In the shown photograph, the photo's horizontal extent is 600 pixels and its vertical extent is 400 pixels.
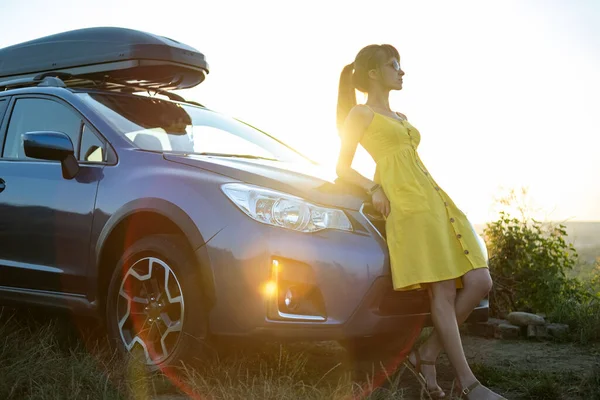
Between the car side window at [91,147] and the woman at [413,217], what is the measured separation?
4.60 ft

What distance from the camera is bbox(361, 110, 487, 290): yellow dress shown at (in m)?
3.52

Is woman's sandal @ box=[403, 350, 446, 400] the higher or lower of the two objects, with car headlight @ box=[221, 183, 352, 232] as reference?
lower

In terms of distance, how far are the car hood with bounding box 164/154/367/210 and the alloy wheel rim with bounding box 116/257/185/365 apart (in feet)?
1.84

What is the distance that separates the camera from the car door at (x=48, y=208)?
411 centimetres

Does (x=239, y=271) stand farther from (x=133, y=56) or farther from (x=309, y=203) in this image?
(x=133, y=56)

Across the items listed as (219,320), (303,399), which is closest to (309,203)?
(219,320)

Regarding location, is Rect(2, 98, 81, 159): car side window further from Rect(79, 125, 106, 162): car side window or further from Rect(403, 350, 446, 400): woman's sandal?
Rect(403, 350, 446, 400): woman's sandal

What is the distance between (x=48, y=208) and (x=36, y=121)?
0.79m

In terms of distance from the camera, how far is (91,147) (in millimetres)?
4250

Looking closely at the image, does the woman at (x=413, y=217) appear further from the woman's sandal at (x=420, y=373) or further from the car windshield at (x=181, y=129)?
the car windshield at (x=181, y=129)

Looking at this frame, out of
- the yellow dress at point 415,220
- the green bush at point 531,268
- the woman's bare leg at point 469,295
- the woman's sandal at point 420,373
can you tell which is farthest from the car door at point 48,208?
the green bush at point 531,268

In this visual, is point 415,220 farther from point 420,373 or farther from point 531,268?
point 531,268

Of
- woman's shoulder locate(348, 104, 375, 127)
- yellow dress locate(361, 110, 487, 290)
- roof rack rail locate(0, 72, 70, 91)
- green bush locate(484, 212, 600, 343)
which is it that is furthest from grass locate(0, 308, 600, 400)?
green bush locate(484, 212, 600, 343)

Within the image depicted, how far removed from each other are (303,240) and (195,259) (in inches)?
23.7
